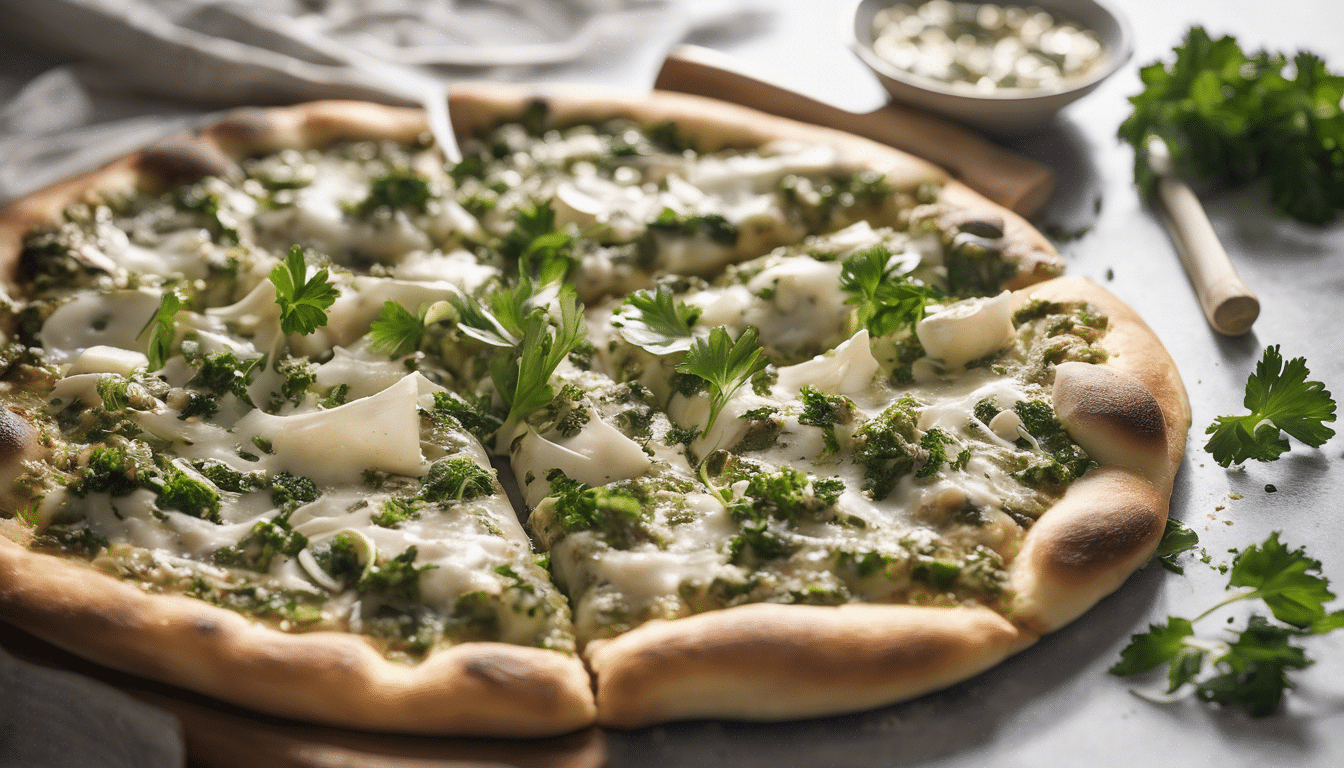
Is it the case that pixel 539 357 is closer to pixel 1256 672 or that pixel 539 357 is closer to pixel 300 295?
pixel 300 295

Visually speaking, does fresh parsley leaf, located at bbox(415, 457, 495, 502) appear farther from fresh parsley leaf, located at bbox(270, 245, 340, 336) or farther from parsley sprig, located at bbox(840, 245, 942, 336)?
parsley sprig, located at bbox(840, 245, 942, 336)

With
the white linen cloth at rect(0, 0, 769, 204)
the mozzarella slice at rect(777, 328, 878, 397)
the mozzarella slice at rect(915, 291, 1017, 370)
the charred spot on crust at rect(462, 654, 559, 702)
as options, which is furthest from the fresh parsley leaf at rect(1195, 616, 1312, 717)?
the white linen cloth at rect(0, 0, 769, 204)

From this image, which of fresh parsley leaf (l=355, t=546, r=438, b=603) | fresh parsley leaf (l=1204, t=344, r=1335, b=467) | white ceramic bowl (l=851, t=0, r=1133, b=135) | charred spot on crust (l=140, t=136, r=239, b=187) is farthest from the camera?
white ceramic bowl (l=851, t=0, r=1133, b=135)

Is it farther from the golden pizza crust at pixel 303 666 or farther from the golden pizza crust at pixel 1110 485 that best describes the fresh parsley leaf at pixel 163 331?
the golden pizza crust at pixel 1110 485

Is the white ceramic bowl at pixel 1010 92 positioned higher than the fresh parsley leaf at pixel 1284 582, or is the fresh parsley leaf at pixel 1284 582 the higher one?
the white ceramic bowl at pixel 1010 92

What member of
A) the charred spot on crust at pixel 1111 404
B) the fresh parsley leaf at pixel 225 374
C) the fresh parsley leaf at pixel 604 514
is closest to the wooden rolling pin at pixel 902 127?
the charred spot on crust at pixel 1111 404

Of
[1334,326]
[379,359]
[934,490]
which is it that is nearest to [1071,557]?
[934,490]

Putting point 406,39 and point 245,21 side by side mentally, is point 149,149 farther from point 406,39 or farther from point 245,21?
point 406,39
